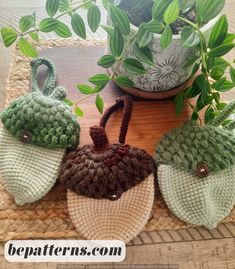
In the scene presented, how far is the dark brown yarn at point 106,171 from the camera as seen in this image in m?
0.42

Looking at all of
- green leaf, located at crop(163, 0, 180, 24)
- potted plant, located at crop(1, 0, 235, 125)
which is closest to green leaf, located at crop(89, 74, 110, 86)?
potted plant, located at crop(1, 0, 235, 125)

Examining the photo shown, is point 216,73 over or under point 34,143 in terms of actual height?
over

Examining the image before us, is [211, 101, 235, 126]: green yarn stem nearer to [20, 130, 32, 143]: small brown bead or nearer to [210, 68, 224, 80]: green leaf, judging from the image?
[210, 68, 224, 80]: green leaf

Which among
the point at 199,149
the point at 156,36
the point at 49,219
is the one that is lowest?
the point at 49,219

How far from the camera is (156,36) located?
426mm

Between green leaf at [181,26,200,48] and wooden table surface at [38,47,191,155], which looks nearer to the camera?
green leaf at [181,26,200,48]

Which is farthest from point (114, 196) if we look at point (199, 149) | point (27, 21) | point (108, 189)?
point (27, 21)

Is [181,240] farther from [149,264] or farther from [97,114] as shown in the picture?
[97,114]

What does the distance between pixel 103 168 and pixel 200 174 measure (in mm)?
111

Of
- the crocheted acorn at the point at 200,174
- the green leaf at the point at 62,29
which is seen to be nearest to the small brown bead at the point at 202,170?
the crocheted acorn at the point at 200,174

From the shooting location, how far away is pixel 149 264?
425 millimetres

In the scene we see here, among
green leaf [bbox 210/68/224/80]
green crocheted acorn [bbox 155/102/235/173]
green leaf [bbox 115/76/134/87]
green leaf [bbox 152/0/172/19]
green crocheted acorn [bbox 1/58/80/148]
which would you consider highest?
green leaf [bbox 152/0/172/19]

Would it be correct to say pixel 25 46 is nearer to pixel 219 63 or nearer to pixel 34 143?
pixel 34 143

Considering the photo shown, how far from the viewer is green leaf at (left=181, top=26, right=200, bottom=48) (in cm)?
39
